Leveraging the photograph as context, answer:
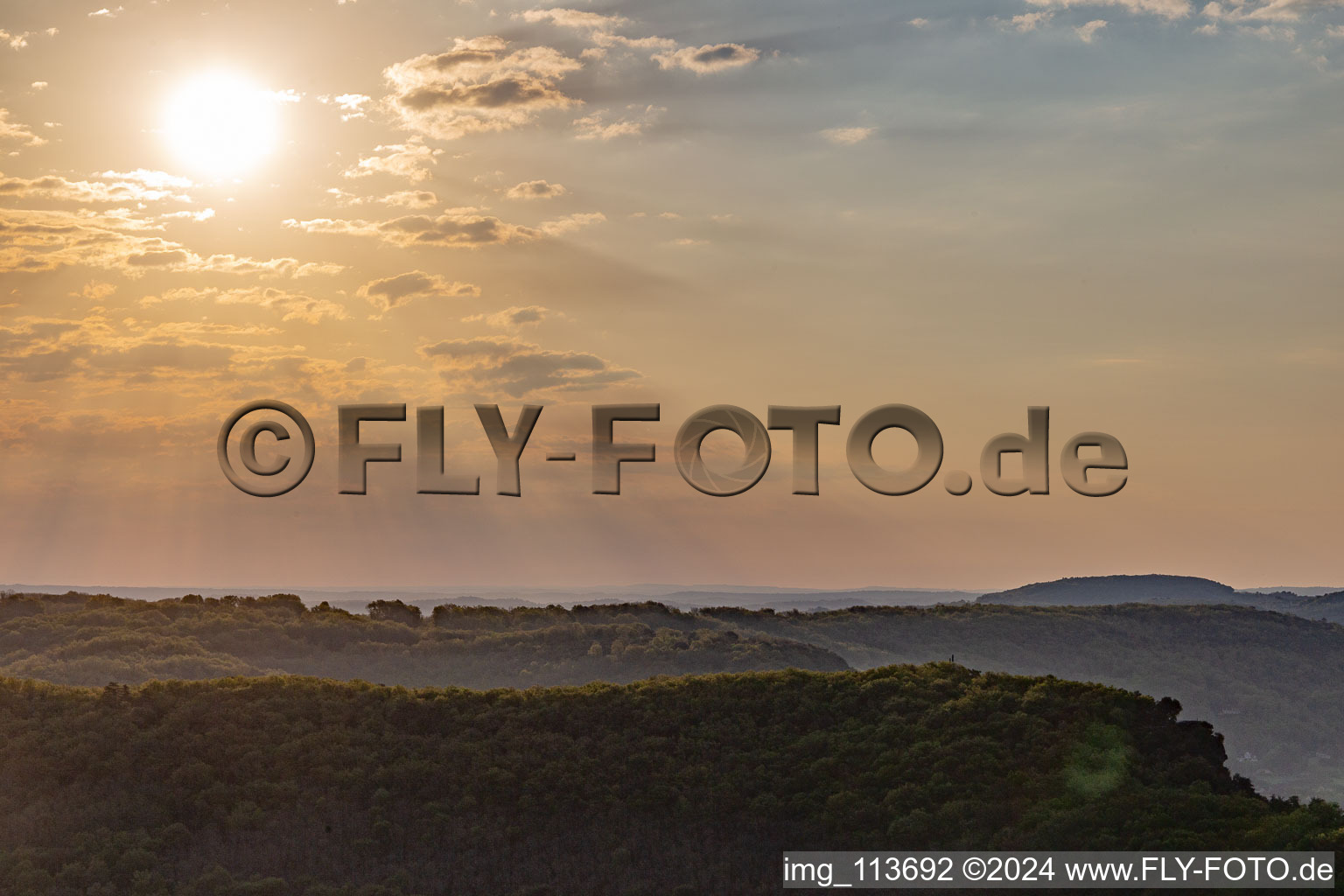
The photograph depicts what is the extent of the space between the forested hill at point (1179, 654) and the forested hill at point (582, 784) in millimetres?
74564

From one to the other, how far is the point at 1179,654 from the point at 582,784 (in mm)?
133691

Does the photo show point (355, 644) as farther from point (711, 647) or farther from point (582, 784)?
point (582, 784)

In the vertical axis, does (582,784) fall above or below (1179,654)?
above

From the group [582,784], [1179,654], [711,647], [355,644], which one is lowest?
[1179,654]

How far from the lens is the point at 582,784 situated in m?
30.4

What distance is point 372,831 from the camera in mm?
28656

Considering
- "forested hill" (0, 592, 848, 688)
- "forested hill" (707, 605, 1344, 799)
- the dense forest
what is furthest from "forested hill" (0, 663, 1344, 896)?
"forested hill" (707, 605, 1344, 799)

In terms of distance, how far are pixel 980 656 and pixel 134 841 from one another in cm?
10871

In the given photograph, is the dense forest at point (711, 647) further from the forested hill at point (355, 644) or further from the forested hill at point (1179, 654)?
the forested hill at point (1179, 654)

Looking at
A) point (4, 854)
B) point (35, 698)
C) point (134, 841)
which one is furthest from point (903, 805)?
point (35, 698)

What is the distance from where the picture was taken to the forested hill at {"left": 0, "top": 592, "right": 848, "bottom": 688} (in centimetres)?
6356

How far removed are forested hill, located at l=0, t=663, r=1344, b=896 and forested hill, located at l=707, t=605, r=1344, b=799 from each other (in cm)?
7456

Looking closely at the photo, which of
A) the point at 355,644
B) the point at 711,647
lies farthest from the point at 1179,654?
the point at 355,644

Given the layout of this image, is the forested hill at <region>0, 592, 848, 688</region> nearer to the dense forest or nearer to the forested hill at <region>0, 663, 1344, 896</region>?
the dense forest
